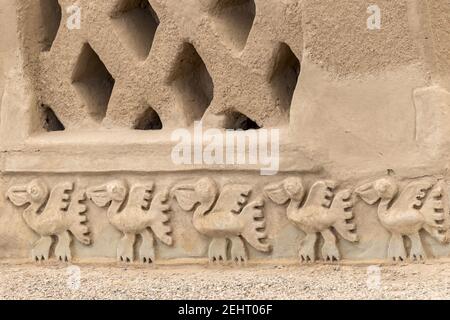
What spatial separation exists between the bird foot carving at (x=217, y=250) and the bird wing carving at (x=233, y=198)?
0.36ft

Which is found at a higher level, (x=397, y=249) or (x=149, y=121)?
(x=149, y=121)

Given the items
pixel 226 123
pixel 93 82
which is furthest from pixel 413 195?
pixel 93 82

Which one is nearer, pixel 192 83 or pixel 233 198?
pixel 233 198

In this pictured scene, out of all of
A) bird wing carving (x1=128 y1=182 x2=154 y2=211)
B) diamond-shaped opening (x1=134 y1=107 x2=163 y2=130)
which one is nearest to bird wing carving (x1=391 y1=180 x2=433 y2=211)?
bird wing carving (x1=128 y1=182 x2=154 y2=211)

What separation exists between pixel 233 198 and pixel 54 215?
76 centimetres

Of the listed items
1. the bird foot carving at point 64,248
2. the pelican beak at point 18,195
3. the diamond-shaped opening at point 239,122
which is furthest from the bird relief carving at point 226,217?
the pelican beak at point 18,195

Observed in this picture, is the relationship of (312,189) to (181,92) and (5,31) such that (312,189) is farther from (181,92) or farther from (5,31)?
(5,31)

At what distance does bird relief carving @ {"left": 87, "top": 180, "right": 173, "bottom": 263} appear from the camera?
355 cm

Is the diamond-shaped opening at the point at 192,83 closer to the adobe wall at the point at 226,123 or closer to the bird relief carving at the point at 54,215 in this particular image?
the adobe wall at the point at 226,123

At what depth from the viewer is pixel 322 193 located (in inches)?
128

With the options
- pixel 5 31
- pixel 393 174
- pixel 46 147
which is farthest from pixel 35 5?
pixel 393 174

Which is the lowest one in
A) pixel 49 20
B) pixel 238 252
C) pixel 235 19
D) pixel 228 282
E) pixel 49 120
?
pixel 228 282

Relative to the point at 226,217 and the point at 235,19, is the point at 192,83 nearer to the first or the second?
the point at 235,19

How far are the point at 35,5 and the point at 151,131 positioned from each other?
0.74 metres
